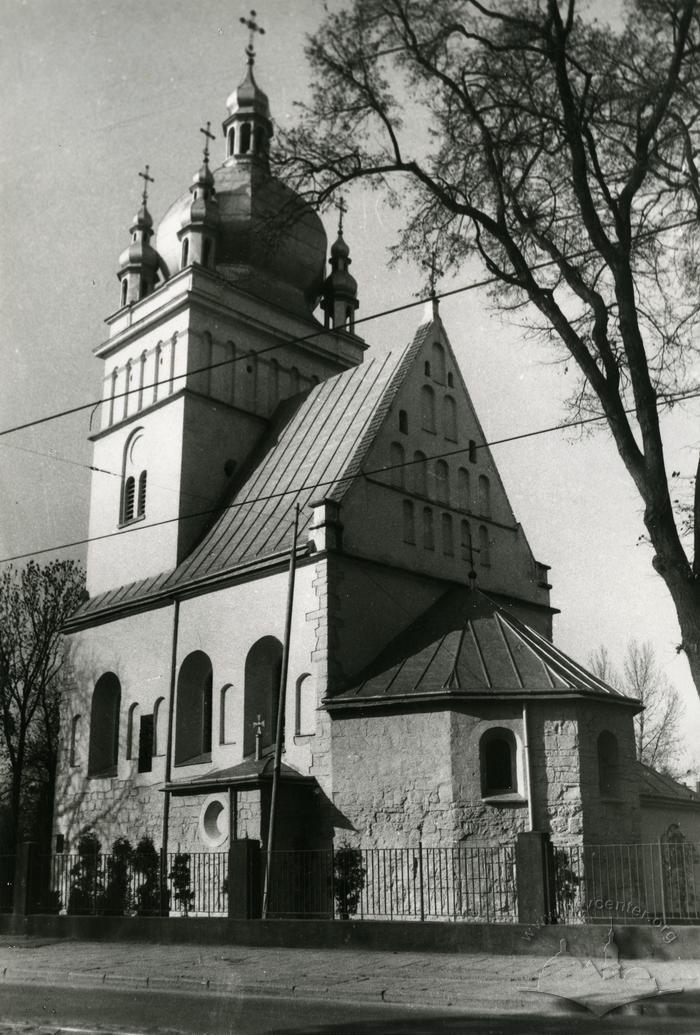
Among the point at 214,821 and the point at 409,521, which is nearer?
the point at 214,821

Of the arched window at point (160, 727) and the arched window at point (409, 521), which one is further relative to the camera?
the arched window at point (160, 727)

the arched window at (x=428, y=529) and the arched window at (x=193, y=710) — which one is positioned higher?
the arched window at (x=428, y=529)

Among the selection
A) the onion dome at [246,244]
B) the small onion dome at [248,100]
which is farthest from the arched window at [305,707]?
the small onion dome at [248,100]

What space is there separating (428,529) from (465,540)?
1437mm

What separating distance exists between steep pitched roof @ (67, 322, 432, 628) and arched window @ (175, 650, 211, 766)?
1998mm

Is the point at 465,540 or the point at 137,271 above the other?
the point at 137,271

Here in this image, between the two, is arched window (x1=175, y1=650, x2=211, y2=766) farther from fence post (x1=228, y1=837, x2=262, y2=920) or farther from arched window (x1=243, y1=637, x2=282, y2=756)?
fence post (x1=228, y1=837, x2=262, y2=920)

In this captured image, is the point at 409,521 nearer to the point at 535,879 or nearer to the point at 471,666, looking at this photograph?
the point at 471,666

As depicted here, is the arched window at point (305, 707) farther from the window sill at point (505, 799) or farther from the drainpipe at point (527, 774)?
the drainpipe at point (527, 774)

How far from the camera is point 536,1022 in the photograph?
32.7 ft

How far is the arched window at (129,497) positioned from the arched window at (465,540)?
9.95 meters

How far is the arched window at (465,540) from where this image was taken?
1070 inches

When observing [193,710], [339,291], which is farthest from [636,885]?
[339,291]

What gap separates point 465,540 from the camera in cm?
2734
